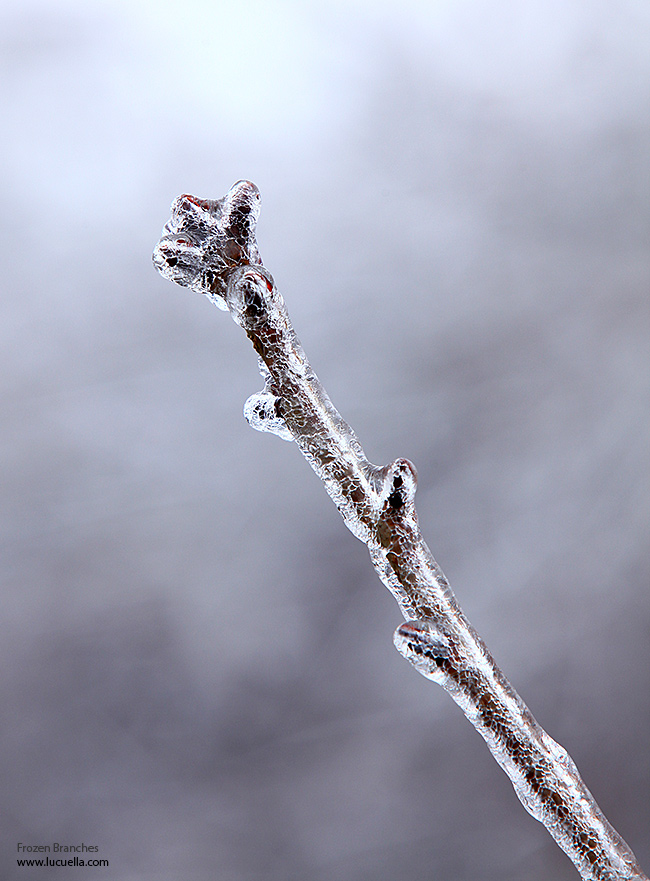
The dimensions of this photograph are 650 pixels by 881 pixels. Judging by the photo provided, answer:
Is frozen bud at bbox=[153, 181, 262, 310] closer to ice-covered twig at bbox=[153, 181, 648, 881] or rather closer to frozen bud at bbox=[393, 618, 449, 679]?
ice-covered twig at bbox=[153, 181, 648, 881]

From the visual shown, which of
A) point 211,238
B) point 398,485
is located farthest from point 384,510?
point 211,238

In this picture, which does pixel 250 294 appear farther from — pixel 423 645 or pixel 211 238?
pixel 423 645

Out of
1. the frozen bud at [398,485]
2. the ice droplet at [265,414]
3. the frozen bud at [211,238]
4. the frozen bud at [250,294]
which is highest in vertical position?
the frozen bud at [211,238]

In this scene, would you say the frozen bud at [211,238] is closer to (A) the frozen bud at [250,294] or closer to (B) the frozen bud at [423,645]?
(A) the frozen bud at [250,294]

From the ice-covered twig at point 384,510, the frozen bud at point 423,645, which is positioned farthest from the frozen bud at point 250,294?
the frozen bud at point 423,645

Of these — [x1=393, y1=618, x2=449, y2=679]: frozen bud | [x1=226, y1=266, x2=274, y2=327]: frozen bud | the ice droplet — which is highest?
the ice droplet

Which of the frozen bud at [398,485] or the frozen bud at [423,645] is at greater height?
the frozen bud at [398,485]

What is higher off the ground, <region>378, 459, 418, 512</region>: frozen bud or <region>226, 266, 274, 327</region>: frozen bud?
<region>226, 266, 274, 327</region>: frozen bud

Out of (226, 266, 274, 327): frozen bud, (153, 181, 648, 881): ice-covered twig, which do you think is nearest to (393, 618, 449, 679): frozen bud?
(153, 181, 648, 881): ice-covered twig

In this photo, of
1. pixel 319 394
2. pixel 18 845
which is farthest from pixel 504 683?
pixel 18 845
